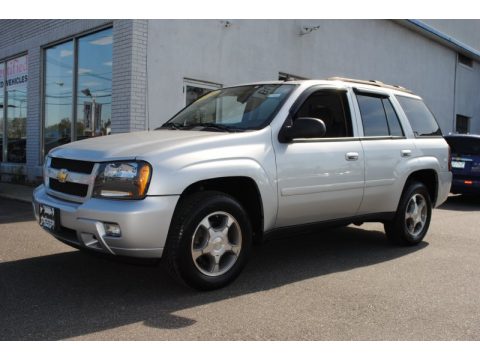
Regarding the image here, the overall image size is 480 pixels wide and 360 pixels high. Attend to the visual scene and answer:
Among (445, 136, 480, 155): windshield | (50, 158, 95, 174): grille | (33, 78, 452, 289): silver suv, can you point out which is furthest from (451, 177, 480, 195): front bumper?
(50, 158, 95, 174): grille

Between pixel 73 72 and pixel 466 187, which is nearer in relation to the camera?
pixel 466 187

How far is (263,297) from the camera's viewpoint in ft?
12.9

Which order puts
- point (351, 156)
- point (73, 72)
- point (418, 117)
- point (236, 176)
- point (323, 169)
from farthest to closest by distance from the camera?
point (73, 72) < point (418, 117) < point (351, 156) < point (323, 169) < point (236, 176)

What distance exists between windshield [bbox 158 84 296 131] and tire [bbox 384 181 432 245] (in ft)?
6.60

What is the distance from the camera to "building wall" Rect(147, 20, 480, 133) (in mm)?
9469

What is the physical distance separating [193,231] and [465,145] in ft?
27.9

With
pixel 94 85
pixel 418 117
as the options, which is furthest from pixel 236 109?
pixel 94 85

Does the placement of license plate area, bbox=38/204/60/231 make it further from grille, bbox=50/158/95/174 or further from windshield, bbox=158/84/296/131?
windshield, bbox=158/84/296/131

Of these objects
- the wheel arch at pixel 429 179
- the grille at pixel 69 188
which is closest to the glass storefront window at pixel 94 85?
the grille at pixel 69 188

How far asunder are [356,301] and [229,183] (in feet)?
4.52

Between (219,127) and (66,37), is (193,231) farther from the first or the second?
(66,37)

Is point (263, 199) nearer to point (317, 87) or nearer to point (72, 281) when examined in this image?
point (317, 87)

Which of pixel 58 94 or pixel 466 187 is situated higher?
pixel 58 94

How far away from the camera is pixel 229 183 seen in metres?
4.20
